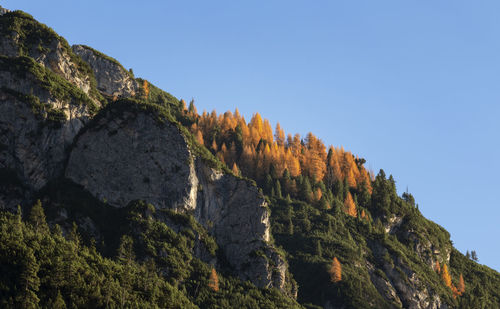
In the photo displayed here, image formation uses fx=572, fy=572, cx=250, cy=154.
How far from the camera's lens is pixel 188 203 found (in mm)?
156375

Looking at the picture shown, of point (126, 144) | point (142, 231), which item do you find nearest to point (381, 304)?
point (142, 231)

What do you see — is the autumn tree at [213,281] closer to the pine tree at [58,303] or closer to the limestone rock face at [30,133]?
the pine tree at [58,303]

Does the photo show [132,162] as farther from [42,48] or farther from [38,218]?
[42,48]

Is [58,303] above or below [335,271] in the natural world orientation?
below

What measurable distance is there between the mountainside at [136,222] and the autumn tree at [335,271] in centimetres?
55

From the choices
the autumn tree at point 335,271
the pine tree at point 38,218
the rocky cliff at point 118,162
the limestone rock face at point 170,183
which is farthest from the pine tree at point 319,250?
the pine tree at point 38,218

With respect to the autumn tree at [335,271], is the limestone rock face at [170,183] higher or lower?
higher

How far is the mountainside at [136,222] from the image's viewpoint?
12038 centimetres

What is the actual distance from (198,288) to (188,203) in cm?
2682

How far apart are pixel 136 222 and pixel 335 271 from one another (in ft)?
194

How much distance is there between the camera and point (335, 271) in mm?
164000

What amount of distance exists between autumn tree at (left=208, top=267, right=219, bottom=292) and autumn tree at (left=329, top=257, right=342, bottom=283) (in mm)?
37254

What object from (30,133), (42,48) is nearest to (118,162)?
(30,133)

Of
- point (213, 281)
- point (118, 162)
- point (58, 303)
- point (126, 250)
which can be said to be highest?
point (118, 162)
